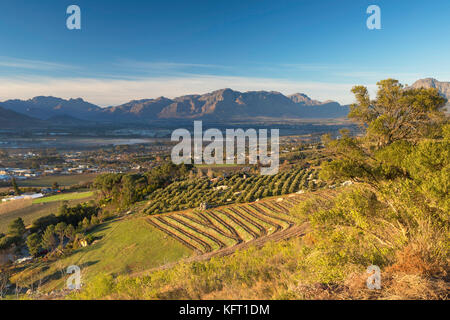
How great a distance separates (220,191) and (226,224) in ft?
41.7

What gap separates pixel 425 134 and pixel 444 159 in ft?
9.77

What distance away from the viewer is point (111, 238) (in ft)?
91.9

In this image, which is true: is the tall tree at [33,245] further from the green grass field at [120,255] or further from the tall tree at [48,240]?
the green grass field at [120,255]

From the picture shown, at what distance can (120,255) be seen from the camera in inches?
949

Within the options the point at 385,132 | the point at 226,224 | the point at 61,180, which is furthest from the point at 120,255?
the point at 61,180

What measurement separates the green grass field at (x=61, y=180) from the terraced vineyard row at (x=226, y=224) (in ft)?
161

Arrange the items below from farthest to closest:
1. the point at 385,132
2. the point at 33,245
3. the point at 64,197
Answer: the point at 64,197 < the point at 33,245 < the point at 385,132

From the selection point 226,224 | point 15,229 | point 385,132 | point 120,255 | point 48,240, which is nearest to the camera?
point 385,132

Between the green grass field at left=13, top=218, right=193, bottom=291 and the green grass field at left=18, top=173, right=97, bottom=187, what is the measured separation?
46646mm

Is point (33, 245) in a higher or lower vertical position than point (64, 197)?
higher

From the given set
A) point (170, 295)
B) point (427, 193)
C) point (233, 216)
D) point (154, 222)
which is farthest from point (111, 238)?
point (427, 193)

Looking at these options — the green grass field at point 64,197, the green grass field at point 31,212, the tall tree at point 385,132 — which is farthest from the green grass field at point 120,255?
the green grass field at point 64,197

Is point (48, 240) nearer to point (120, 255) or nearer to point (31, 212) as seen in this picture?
point (120, 255)

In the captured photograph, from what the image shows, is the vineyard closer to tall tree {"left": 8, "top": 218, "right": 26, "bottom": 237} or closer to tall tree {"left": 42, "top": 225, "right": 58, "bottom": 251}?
tall tree {"left": 42, "top": 225, "right": 58, "bottom": 251}
